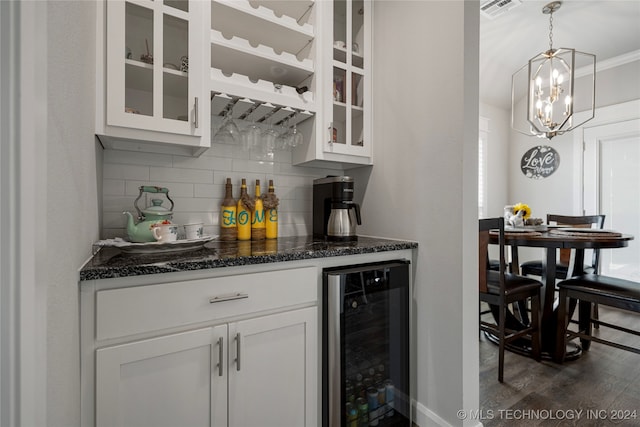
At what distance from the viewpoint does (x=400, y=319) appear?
61.4 inches

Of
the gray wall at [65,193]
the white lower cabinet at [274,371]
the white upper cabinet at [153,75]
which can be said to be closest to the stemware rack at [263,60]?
the white upper cabinet at [153,75]

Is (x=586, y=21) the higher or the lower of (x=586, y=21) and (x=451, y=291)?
the higher

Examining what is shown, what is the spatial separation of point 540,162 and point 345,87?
360cm

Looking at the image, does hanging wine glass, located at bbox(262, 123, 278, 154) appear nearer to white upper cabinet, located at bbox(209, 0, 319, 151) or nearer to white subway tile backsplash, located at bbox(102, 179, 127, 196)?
white upper cabinet, located at bbox(209, 0, 319, 151)

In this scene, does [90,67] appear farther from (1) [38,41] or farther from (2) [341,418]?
(2) [341,418]

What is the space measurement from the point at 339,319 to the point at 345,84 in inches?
54.2

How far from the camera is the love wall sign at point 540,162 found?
13.1 ft

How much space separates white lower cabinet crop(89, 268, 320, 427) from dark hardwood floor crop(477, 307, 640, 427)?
1.16 m

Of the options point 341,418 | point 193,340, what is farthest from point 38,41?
point 341,418

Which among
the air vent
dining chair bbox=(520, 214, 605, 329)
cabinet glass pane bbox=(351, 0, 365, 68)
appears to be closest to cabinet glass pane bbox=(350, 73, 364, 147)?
cabinet glass pane bbox=(351, 0, 365, 68)

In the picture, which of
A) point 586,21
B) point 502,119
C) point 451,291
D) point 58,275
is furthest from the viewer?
point 502,119

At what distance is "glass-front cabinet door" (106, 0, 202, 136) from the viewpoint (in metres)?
1.26

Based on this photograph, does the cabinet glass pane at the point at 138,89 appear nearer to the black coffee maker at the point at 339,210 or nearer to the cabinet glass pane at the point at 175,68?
the cabinet glass pane at the point at 175,68

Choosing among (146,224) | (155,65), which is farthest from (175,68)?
(146,224)
